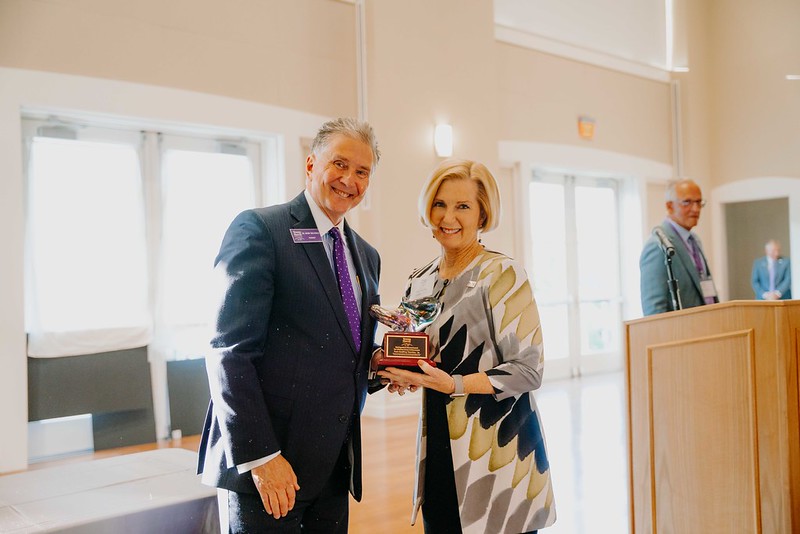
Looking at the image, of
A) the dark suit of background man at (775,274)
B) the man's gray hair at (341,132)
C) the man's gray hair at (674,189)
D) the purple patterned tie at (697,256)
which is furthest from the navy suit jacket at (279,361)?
the dark suit of background man at (775,274)

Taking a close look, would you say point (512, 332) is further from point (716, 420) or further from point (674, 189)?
point (674, 189)

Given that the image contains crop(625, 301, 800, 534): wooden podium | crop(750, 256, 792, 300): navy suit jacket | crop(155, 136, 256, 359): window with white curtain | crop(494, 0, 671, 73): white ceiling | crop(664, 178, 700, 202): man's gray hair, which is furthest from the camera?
crop(750, 256, 792, 300): navy suit jacket

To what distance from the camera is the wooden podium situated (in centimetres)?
191

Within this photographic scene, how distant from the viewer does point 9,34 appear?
15.9ft

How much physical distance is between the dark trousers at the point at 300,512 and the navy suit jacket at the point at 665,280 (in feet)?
8.16

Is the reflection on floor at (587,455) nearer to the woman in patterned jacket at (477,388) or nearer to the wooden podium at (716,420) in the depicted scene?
the wooden podium at (716,420)

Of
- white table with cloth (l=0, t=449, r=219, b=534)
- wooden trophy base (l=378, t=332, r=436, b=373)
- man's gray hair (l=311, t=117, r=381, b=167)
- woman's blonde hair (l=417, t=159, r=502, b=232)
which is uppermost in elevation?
man's gray hair (l=311, t=117, r=381, b=167)

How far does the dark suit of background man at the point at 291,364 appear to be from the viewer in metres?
1.54

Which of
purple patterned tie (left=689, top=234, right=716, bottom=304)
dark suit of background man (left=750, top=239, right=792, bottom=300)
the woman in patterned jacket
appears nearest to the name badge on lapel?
the woman in patterned jacket

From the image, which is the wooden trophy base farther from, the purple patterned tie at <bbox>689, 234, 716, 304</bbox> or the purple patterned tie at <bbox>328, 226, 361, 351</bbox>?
the purple patterned tie at <bbox>689, 234, 716, 304</bbox>

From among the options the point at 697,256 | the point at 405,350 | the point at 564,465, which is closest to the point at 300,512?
the point at 405,350

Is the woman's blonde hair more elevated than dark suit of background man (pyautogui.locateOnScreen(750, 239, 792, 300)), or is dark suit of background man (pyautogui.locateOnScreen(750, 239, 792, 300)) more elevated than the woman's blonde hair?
the woman's blonde hair

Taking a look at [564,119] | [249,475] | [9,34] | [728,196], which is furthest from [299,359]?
[728,196]

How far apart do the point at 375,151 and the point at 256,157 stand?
187 inches
